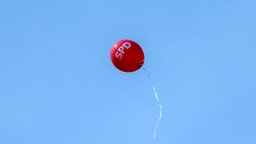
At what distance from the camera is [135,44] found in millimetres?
23656

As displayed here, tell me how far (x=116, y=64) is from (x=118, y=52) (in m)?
0.49

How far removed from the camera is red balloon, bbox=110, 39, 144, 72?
2331 centimetres

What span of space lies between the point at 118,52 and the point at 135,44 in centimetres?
73

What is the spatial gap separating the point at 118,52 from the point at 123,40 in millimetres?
554

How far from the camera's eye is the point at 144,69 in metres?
24.1

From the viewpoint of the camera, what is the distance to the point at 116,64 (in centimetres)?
2361

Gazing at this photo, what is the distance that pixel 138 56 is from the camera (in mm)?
23578

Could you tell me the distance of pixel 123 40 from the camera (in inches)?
931

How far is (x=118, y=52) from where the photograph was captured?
76.6 feet

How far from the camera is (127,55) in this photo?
23297mm

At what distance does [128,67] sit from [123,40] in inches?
38.8

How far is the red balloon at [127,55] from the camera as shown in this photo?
76.5 feet

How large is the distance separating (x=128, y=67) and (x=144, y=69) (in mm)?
A: 833

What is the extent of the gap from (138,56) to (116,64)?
830mm
